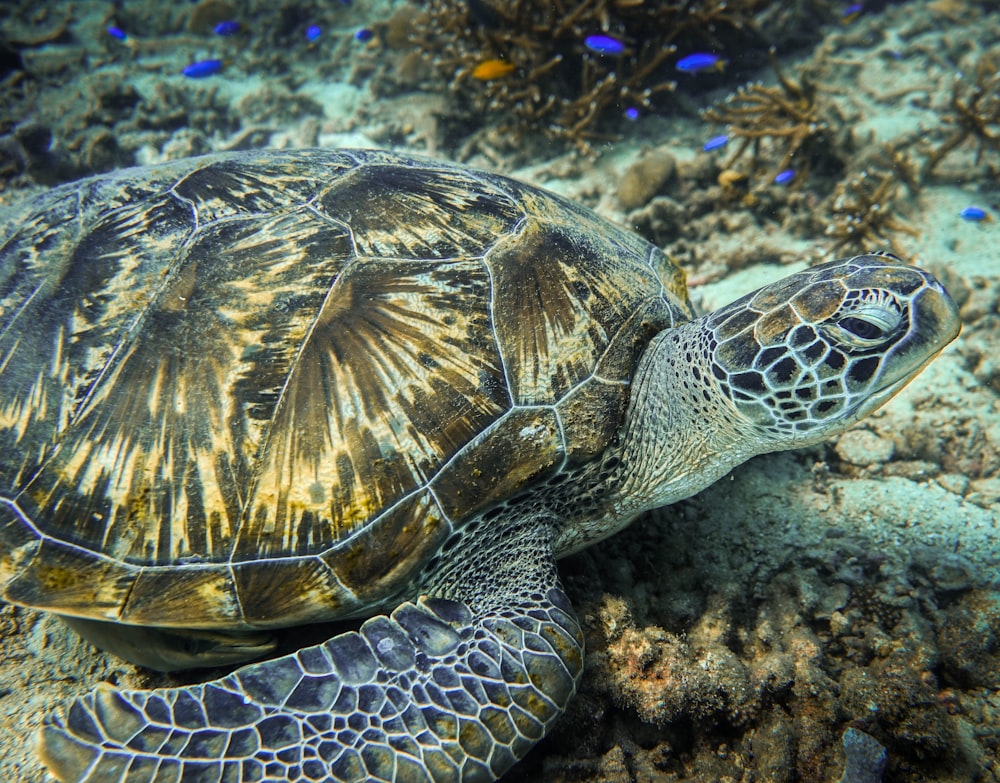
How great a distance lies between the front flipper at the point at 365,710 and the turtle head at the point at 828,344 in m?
0.95

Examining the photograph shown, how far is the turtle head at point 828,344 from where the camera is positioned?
1.61 meters

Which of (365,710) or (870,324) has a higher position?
(870,324)

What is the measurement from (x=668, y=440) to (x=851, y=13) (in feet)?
16.7

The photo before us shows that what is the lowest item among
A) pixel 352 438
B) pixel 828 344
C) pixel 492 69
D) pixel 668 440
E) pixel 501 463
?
pixel 668 440

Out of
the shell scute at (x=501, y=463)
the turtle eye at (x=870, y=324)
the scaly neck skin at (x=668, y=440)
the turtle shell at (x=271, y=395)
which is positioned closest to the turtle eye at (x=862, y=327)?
the turtle eye at (x=870, y=324)

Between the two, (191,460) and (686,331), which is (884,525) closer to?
(686,331)

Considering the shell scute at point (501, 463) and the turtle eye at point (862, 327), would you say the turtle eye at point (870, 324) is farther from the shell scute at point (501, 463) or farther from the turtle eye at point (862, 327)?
the shell scute at point (501, 463)

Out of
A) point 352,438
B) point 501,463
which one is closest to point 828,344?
point 501,463

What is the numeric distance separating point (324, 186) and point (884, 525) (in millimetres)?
2566

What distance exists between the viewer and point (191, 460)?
161 centimetres

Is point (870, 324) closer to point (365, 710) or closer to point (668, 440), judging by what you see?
point (668, 440)

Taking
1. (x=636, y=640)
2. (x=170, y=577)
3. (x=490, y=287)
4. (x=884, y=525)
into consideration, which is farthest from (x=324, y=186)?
(x=884, y=525)

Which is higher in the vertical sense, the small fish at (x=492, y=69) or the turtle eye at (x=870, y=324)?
the small fish at (x=492, y=69)

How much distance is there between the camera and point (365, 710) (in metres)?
1.45
